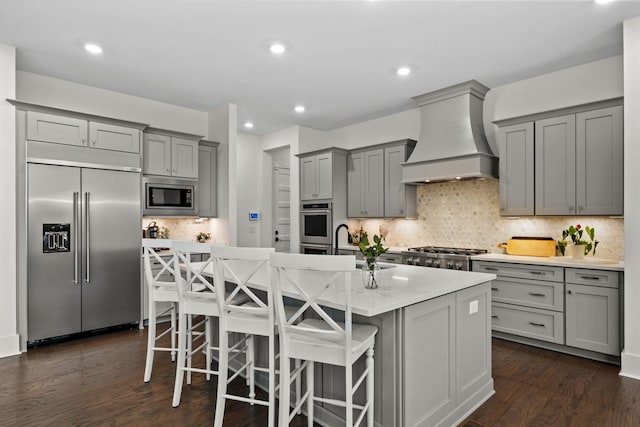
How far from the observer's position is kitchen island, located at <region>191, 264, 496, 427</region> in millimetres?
2002

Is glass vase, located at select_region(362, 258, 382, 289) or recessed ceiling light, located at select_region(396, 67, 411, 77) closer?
glass vase, located at select_region(362, 258, 382, 289)

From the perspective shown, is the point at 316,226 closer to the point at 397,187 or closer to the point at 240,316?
the point at 397,187

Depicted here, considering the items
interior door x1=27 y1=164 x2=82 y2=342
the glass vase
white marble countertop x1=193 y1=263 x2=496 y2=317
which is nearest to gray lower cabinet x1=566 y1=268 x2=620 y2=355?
white marble countertop x1=193 y1=263 x2=496 y2=317

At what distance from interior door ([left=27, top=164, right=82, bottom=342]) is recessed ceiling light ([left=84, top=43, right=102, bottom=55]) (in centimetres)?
126

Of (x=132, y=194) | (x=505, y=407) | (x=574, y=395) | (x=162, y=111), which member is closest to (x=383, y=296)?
(x=505, y=407)

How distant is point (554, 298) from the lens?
12.0 ft

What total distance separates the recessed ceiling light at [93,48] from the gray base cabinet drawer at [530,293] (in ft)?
15.5

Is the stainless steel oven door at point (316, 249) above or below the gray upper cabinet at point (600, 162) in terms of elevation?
below

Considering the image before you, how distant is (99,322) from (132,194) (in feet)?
4.92

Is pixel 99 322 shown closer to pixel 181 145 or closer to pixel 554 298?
pixel 181 145

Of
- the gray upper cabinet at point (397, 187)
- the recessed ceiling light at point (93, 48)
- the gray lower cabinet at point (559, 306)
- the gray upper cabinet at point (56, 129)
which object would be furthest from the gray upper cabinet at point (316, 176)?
the recessed ceiling light at point (93, 48)

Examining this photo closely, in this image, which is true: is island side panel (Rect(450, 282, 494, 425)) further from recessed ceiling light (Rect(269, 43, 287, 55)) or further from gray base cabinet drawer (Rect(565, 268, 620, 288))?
recessed ceiling light (Rect(269, 43, 287, 55))

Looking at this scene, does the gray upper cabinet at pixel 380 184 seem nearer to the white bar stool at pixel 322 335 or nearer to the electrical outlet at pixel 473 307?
the electrical outlet at pixel 473 307

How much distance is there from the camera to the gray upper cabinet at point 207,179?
532cm
